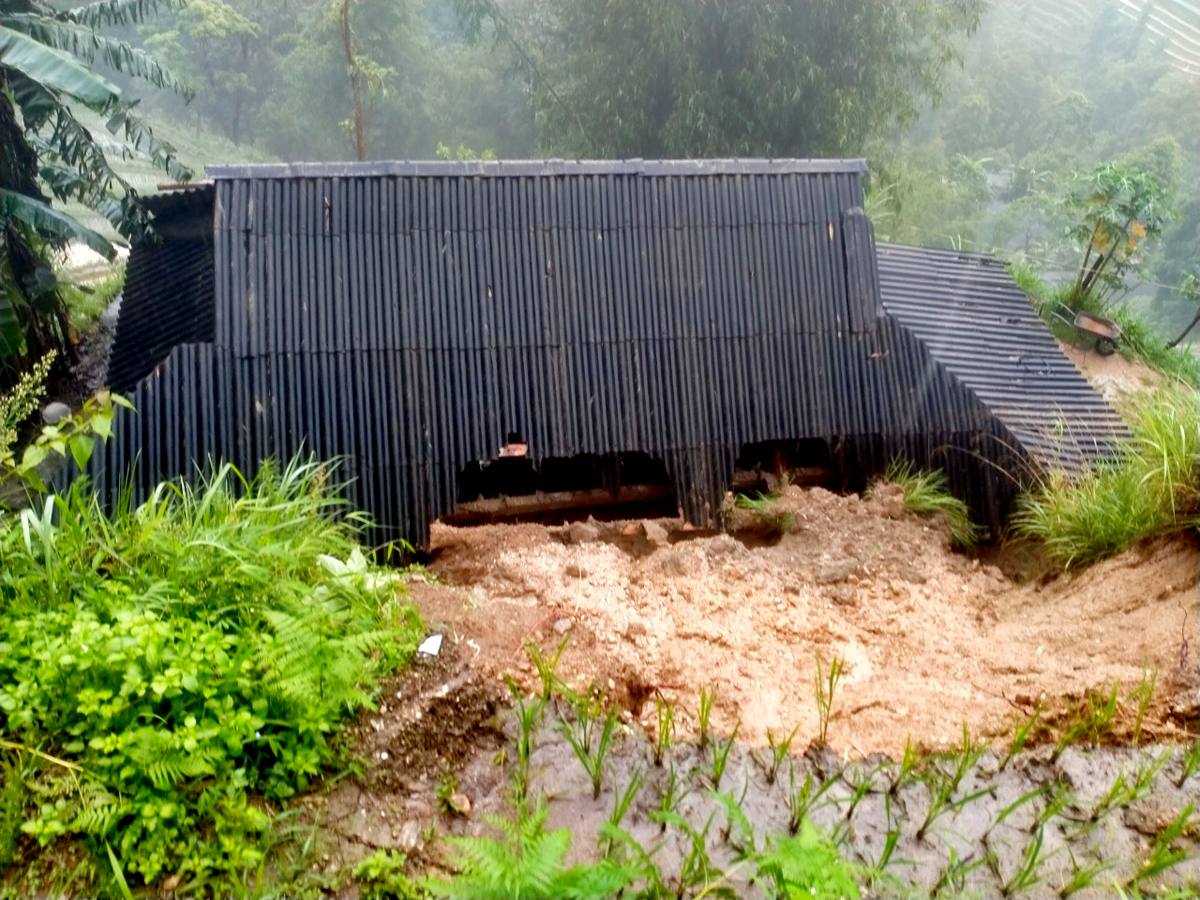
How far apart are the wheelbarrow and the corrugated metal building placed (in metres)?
8.26

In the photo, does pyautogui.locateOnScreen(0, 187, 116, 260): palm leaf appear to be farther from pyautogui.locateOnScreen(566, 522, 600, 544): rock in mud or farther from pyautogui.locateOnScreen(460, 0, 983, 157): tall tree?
pyautogui.locateOnScreen(460, 0, 983, 157): tall tree

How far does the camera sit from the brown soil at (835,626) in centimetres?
316

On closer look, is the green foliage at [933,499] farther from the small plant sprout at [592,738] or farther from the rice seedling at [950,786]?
the small plant sprout at [592,738]

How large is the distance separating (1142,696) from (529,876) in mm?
2323

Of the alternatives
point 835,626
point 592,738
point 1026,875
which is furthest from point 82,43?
point 1026,875

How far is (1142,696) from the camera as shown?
3012 mm

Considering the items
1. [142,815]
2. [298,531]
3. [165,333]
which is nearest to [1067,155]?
[165,333]

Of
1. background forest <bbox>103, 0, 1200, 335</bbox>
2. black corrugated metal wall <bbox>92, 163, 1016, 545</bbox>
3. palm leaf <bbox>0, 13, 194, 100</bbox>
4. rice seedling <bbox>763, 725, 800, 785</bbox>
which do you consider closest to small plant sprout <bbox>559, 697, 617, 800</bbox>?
rice seedling <bbox>763, 725, 800, 785</bbox>

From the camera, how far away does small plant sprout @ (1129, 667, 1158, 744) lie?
285 centimetres

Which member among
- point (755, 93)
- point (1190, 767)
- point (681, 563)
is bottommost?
point (681, 563)

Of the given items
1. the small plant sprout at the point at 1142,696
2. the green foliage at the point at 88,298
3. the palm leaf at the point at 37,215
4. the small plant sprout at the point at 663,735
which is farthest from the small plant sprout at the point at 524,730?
the green foliage at the point at 88,298

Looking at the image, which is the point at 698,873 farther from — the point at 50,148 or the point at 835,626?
the point at 50,148

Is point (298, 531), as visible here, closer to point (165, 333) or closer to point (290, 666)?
point (290, 666)

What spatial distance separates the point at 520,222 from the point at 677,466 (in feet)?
7.94
